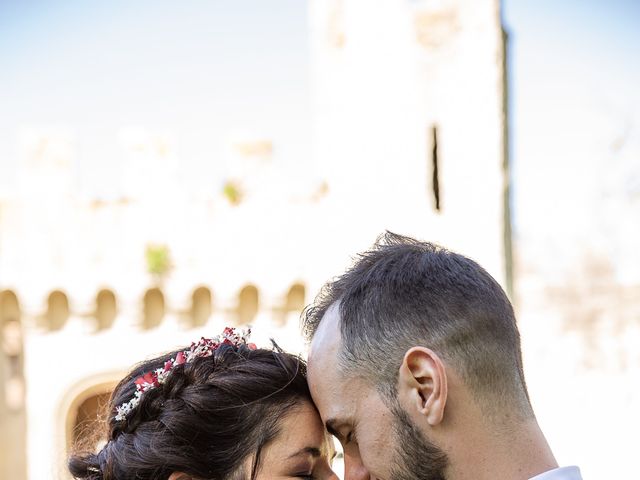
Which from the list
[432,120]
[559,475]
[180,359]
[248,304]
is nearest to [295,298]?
[248,304]

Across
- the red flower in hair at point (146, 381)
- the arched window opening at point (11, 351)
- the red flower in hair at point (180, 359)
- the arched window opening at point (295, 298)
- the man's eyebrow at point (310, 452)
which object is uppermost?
the red flower in hair at point (180, 359)

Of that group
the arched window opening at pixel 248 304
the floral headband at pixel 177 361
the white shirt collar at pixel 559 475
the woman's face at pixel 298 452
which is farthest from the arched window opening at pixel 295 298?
the white shirt collar at pixel 559 475

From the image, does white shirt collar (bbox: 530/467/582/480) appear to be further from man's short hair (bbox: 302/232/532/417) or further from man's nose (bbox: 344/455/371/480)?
man's nose (bbox: 344/455/371/480)

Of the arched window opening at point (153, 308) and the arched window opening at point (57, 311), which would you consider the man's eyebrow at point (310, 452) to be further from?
the arched window opening at point (57, 311)

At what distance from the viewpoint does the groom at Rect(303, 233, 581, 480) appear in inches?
66.7

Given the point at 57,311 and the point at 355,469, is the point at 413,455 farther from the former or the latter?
the point at 57,311

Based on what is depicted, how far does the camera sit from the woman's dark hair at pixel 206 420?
215 cm

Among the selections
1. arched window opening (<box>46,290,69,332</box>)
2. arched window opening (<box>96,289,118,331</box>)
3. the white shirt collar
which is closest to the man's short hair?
the white shirt collar

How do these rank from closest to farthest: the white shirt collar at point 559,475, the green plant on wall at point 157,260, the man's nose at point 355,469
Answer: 1. the white shirt collar at point 559,475
2. the man's nose at point 355,469
3. the green plant on wall at point 157,260

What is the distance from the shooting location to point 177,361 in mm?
2367

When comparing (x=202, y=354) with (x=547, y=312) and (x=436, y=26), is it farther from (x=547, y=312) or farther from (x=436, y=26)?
(x=547, y=312)

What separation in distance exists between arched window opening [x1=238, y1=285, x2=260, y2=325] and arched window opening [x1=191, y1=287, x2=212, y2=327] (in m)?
0.39

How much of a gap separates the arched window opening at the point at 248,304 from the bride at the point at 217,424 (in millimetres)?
7734

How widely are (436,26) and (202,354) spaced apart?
7.37m
